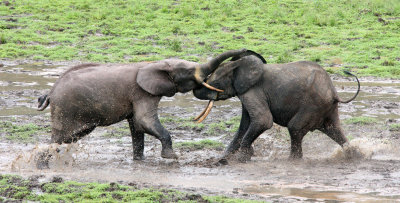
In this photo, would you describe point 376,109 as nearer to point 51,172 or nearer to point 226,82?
point 226,82

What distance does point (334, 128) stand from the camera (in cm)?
1029

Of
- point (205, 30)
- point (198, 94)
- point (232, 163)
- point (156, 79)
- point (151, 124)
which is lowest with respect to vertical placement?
point (205, 30)

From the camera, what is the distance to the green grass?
7.97 metres

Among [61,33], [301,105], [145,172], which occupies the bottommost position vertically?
[61,33]

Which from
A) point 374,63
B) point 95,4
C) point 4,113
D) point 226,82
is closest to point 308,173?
point 226,82

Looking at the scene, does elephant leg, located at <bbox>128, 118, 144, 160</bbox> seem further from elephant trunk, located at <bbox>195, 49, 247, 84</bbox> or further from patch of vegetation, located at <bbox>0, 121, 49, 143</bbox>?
patch of vegetation, located at <bbox>0, 121, 49, 143</bbox>

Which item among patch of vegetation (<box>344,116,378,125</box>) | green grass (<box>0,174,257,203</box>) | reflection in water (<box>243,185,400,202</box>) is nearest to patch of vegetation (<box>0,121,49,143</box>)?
green grass (<box>0,174,257,203</box>)

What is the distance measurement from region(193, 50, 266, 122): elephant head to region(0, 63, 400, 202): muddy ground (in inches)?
37.3

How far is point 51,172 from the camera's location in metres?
9.49

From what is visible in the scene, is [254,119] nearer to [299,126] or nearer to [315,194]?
[299,126]

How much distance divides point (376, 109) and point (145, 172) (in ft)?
17.5

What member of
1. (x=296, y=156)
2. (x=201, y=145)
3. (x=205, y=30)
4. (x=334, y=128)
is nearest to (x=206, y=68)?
(x=201, y=145)

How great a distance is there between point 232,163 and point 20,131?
12.6 feet

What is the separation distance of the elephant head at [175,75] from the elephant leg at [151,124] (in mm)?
224
